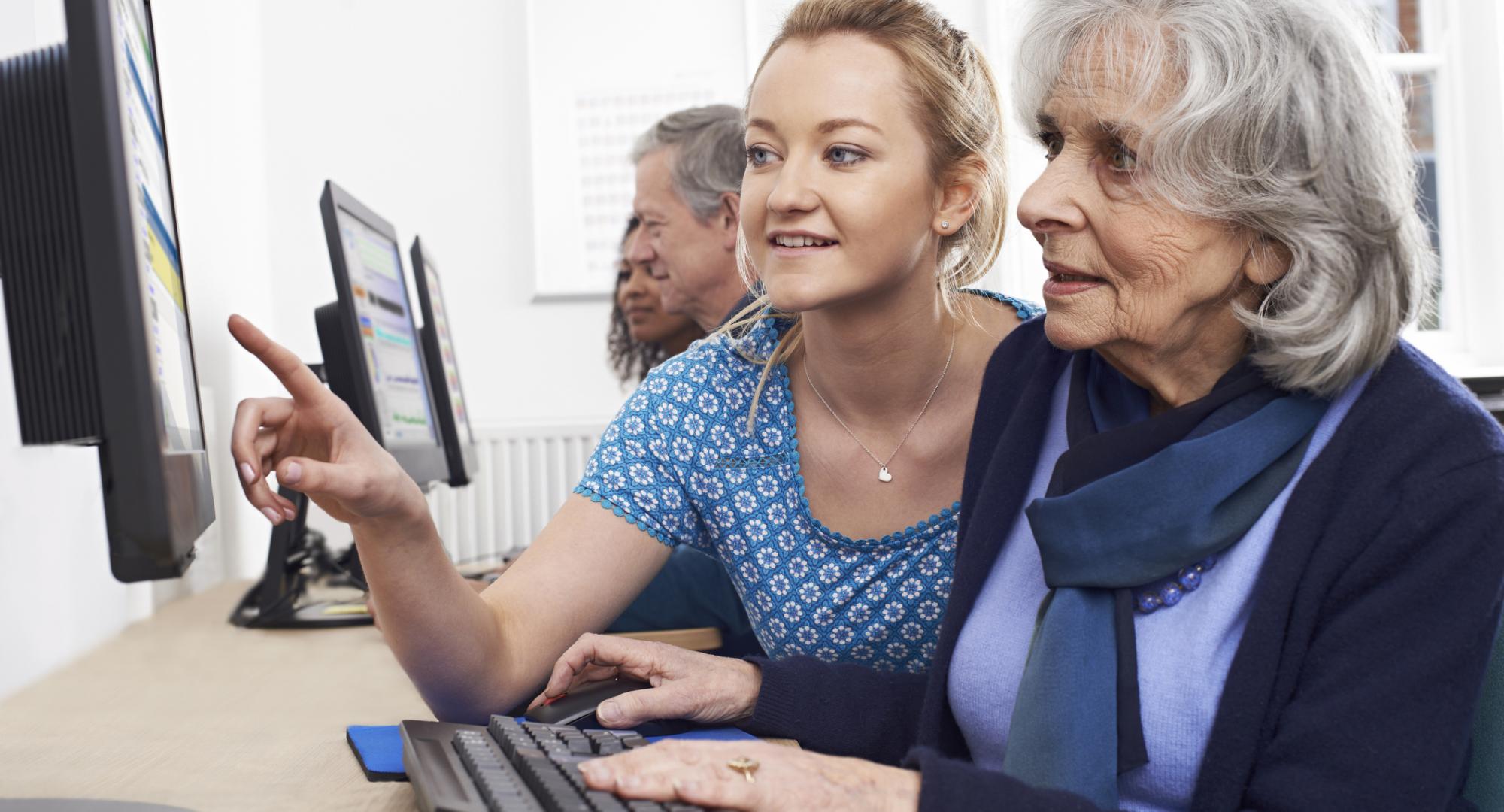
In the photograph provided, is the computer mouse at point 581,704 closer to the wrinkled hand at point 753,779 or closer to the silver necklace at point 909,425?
the wrinkled hand at point 753,779

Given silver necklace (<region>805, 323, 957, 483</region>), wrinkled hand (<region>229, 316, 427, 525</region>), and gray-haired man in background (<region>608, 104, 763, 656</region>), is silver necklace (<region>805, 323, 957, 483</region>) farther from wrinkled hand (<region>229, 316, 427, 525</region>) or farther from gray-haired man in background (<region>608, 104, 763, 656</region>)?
gray-haired man in background (<region>608, 104, 763, 656</region>)

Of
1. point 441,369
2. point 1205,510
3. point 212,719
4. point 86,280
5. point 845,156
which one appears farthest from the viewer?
point 441,369

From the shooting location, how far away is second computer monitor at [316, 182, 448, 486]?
1462 millimetres

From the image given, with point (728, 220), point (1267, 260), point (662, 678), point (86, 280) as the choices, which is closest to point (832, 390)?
point (662, 678)

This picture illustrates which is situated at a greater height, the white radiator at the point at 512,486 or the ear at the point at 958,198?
the ear at the point at 958,198

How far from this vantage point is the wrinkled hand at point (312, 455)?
78 cm

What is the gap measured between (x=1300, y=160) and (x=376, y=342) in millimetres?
1138

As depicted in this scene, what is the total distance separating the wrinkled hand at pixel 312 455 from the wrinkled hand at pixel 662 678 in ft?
0.67

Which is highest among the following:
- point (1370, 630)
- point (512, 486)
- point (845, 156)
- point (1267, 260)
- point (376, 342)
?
point (845, 156)

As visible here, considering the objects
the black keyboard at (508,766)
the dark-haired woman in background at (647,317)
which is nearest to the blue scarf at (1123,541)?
the black keyboard at (508,766)

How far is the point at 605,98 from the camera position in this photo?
3.73 meters

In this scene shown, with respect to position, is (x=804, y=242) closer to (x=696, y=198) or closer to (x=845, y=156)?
(x=845, y=156)

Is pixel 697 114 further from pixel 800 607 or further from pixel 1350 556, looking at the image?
pixel 1350 556

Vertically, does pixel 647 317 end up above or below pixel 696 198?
below
